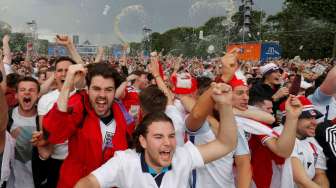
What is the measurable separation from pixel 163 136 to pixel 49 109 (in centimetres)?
172

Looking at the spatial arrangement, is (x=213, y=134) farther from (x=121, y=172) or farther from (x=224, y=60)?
(x=121, y=172)

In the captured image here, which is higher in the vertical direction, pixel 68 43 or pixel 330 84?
pixel 68 43

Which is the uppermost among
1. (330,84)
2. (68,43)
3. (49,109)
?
(68,43)

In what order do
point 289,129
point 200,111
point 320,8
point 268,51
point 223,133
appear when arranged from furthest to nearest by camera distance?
point 320,8
point 268,51
point 289,129
point 200,111
point 223,133

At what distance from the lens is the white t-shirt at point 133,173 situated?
2.97 m

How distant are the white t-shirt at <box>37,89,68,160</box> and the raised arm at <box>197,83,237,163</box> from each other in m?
1.59

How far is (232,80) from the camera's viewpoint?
3.73m

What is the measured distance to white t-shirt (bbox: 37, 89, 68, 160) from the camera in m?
4.26

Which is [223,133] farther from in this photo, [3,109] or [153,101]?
[3,109]

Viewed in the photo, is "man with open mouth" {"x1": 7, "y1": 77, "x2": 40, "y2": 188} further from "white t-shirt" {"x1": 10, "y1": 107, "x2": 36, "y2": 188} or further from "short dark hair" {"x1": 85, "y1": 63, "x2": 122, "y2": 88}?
"short dark hair" {"x1": 85, "y1": 63, "x2": 122, "y2": 88}

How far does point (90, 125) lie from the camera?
350 centimetres

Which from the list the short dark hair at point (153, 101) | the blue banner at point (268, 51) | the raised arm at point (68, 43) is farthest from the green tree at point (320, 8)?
the short dark hair at point (153, 101)

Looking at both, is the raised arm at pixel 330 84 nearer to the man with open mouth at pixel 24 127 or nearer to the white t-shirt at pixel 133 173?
the white t-shirt at pixel 133 173

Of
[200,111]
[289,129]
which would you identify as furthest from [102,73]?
[289,129]
